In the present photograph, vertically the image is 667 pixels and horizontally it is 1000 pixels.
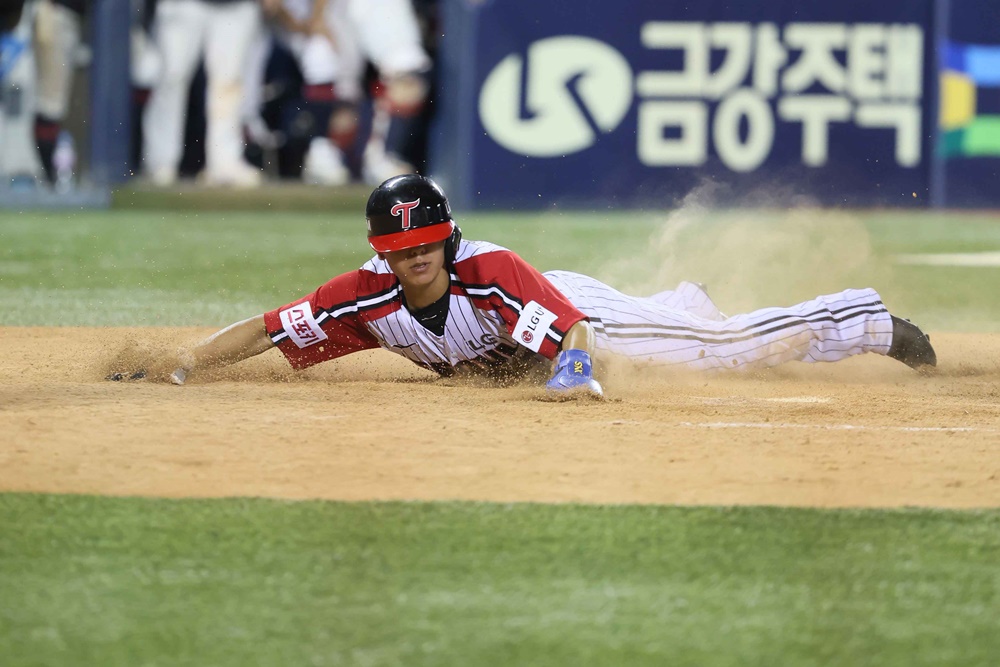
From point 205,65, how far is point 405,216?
11.2 meters

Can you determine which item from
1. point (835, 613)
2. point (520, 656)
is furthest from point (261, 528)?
point (835, 613)

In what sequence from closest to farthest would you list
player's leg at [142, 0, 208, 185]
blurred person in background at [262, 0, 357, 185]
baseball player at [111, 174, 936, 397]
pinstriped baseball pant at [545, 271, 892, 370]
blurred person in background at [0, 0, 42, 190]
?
1. baseball player at [111, 174, 936, 397]
2. pinstriped baseball pant at [545, 271, 892, 370]
3. blurred person in background at [0, 0, 42, 190]
4. player's leg at [142, 0, 208, 185]
5. blurred person in background at [262, 0, 357, 185]

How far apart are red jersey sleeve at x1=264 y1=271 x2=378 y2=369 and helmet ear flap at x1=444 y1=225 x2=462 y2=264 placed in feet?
1.24

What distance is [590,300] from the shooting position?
18.6ft

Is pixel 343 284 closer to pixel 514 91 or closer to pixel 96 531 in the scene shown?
pixel 96 531

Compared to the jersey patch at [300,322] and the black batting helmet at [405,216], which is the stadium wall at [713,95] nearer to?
the jersey patch at [300,322]

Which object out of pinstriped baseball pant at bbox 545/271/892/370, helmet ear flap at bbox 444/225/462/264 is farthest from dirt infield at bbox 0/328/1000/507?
helmet ear flap at bbox 444/225/462/264

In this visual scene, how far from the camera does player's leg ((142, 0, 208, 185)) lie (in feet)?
50.0

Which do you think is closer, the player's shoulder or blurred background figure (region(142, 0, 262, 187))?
the player's shoulder

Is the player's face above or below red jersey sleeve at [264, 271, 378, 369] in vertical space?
above

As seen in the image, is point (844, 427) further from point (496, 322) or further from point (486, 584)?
point (486, 584)

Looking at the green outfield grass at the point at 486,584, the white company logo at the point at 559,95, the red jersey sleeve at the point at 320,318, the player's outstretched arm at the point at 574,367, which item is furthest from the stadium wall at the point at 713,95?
the green outfield grass at the point at 486,584

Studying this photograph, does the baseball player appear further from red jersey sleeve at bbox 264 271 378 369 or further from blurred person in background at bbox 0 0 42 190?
blurred person in background at bbox 0 0 42 190

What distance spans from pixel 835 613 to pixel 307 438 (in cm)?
202
